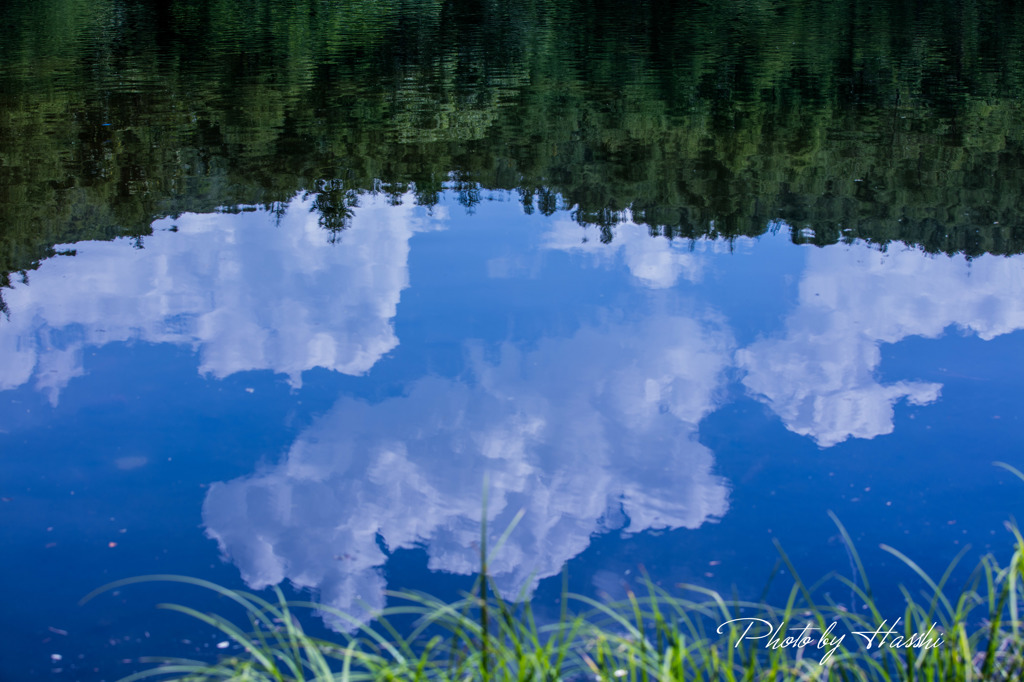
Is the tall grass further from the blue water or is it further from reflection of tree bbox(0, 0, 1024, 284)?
reflection of tree bbox(0, 0, 1024, 284)

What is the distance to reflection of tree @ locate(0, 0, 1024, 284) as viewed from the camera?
809 centimetres

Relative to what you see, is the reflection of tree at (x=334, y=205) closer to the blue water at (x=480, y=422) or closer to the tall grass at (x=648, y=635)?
the blue water at (x=480, y=422)

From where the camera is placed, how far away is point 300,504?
4.09m

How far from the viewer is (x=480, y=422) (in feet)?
15.4

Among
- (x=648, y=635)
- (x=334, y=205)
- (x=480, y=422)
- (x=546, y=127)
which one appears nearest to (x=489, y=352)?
(x=480, y=422)

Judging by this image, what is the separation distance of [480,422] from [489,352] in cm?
81

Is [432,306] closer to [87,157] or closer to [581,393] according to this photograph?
[581,393]

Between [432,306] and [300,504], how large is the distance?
2246 millimetres

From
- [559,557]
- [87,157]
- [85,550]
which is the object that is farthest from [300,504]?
[87,157]

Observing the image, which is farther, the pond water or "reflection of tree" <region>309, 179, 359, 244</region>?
"reflection of tree" <region>309, 179, 359, 244</region>

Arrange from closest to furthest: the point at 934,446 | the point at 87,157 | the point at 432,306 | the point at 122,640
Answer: the point at 122,640, the point at 934,446, the point at 432,306, the point at 87,157

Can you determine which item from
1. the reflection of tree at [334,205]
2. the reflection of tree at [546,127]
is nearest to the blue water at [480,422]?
the reflection of tree at [334,205]

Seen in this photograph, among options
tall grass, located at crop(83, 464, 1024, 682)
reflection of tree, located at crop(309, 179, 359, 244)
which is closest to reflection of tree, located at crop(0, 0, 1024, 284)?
reflection of tree, located at crop(309, 179, 359, 244)

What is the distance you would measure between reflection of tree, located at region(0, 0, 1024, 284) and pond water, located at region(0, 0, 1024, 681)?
83 millimetres
